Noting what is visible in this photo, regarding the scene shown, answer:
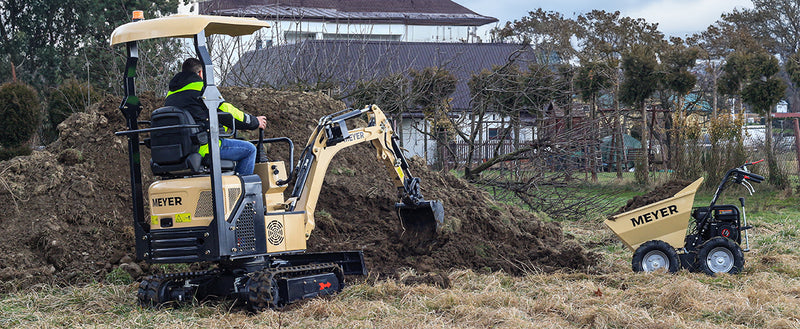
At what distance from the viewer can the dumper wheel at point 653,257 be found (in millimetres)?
8414

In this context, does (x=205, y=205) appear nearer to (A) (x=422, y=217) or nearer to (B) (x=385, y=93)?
(A) (x=422, y=217)

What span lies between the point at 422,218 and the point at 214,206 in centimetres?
304

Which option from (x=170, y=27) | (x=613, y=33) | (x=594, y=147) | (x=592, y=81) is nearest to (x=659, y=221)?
(x=170, y=27)

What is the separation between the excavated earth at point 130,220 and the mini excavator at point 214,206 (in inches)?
51.6

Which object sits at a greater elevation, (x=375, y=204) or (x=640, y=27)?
(x=640, y=27)

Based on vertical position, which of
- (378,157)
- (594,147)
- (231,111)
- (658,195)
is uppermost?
(231,111)

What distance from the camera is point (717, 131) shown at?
17375 mm

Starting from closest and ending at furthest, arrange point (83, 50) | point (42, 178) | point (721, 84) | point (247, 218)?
point (247, 218) < point (42, 178) < point (721, 84) < point (83, 50)

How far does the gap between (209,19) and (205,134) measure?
3.10ft

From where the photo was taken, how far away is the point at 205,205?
6703 mm

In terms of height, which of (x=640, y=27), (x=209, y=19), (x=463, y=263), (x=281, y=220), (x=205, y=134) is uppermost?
(x=640, y=27)

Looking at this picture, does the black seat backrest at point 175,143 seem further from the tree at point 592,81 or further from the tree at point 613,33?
the tree at point 613,33

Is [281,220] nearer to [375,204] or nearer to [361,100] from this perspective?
[375,204]

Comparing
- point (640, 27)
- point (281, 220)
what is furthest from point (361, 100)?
point (640, 27)
